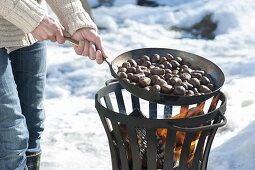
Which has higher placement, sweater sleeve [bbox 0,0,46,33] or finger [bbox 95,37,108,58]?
sweater sleeve [bbox 0,0,46,33]

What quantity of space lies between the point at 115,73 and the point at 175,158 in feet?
1.63

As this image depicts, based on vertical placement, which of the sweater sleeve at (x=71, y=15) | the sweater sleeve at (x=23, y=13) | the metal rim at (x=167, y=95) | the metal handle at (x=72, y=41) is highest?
the sweater sleeve at (x=23, y=13)

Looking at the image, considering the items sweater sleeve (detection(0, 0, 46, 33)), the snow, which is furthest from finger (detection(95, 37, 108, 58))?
sweater sleeve (detection(0, 0, 46, 33))

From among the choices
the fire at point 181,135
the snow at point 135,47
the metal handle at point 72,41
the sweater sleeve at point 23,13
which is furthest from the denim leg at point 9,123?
the fire at point 181,135

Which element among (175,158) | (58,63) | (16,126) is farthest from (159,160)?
(58,63)

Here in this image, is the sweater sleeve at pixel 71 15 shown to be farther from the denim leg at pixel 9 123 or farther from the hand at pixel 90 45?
the denim leg at pixel 9 123

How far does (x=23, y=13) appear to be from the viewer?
218 centimetres

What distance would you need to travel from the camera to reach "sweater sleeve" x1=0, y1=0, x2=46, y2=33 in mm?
2158

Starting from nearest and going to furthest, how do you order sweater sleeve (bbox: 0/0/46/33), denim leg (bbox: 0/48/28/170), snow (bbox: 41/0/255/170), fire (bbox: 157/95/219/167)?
sweater sleeve (bbox: 0/0/46/33)
denim leg (bbox: 0/48/28/170)
fire (bbox: 157/95/219/167)
snow (bbox: 41/0/255/170)

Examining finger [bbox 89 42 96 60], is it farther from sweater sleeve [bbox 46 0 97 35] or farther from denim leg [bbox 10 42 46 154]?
denim leg [bbox 10 42 46 154]

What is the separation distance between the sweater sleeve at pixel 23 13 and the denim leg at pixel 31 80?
0.31 meters

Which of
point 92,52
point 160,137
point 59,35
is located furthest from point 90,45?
point 160,137

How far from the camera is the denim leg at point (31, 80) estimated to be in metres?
2.51

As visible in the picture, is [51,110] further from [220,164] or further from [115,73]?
[115,73]
